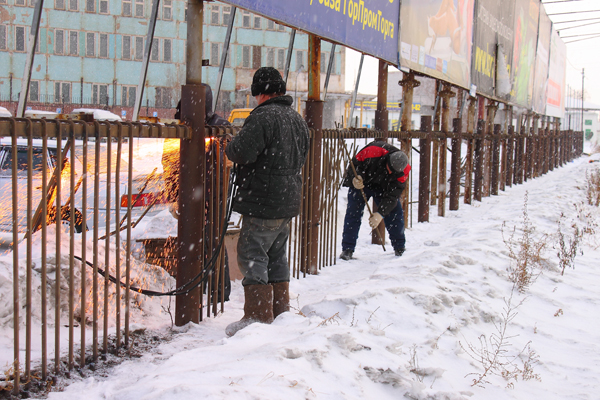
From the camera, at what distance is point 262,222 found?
3715mm

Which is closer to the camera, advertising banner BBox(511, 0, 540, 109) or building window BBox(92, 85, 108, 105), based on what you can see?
building window BBox(92, 85, 108, 105)

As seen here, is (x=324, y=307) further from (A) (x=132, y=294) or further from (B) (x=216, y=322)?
(A) (x=132, y=294)

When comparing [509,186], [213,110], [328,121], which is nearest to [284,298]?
[213,110]

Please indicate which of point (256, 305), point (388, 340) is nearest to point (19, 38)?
point (256, 305)

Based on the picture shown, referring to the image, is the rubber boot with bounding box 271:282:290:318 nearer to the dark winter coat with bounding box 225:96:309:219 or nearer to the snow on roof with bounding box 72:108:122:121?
the dark winter coat with bounding box 225:96:309:219

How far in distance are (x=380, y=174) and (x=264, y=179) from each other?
3.50 m

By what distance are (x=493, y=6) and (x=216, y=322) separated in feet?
41.3

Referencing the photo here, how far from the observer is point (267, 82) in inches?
148

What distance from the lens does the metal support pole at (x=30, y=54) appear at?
10.2 ft

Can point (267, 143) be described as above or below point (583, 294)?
above

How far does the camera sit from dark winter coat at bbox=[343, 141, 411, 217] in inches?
270

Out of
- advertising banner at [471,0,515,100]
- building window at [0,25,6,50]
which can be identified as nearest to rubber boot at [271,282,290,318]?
building window at [0,25,6,50]

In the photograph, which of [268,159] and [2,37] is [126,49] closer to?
[2,37]

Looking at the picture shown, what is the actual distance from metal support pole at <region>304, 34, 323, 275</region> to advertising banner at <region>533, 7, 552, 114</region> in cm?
1784
